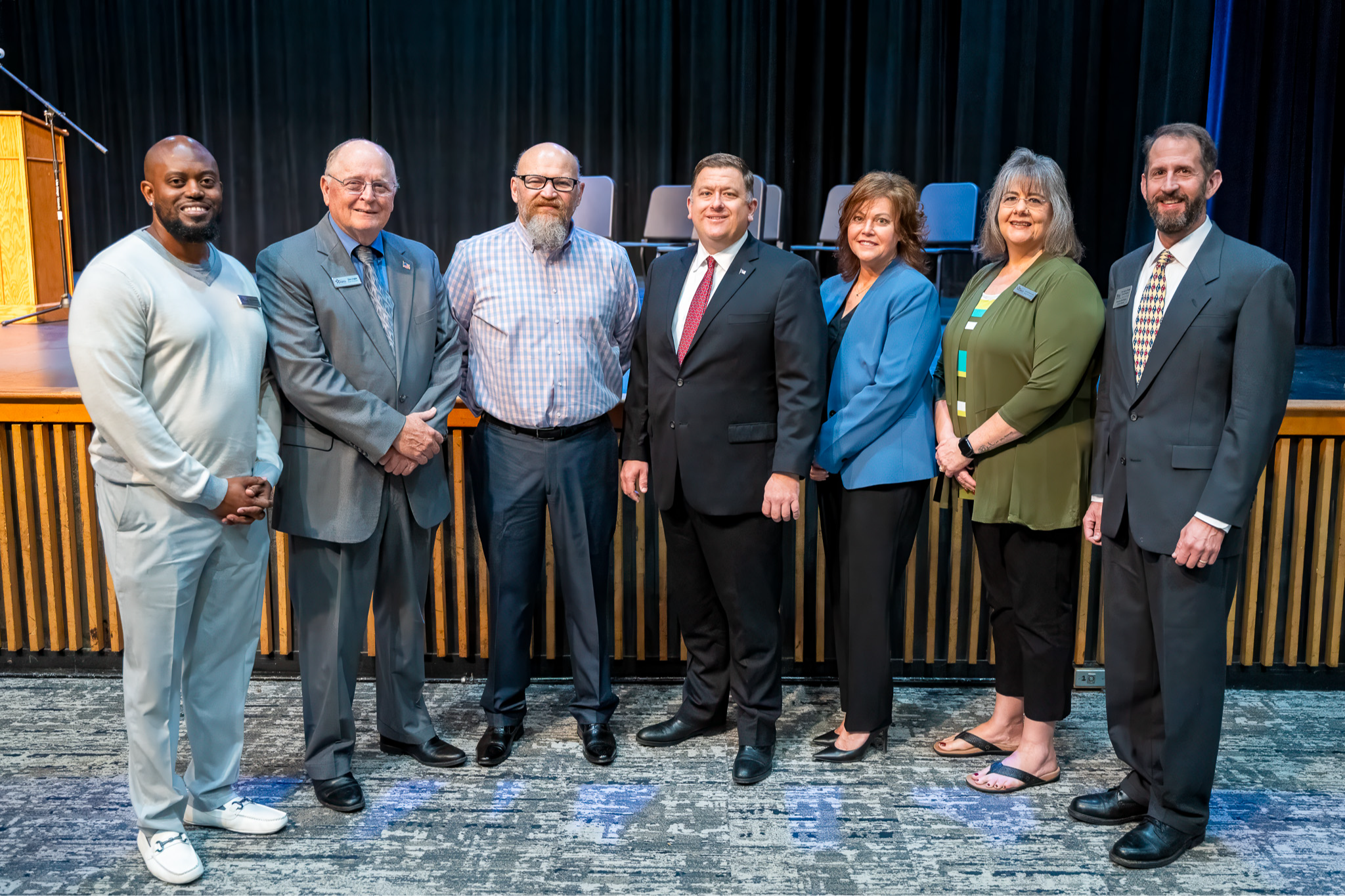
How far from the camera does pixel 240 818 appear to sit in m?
2.24

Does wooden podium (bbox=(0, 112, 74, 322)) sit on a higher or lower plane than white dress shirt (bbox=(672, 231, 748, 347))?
higher

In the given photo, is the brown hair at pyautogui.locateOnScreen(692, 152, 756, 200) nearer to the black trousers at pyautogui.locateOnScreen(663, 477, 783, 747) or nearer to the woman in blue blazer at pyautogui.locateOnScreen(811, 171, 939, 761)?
the woman in blue blazer at pyautogui.locateOnScreen(811, 171, 939, 761)

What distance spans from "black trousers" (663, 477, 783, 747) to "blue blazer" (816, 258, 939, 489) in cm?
27

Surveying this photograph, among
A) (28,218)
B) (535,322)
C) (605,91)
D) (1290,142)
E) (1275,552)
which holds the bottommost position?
(1275,552)

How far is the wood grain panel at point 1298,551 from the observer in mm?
2975

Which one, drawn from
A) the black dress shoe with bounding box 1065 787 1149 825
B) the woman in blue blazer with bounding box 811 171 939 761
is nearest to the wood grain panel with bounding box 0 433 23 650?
the woman in blue blazer with bounding box 811 171 939 761

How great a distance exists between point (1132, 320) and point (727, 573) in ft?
3.59

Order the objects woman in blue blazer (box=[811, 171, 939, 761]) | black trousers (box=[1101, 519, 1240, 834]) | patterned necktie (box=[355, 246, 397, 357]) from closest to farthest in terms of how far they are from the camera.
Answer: black trousers (box=[1101, 519, 1240, 834])
patterned necktie (box=[355, 246, 397, 357])
woman in blue blazer (box=[811, 171, 939, 761])

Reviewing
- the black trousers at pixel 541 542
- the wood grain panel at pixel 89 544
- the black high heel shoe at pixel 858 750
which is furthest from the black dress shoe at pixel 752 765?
the wood grain panel at pixel 89 544

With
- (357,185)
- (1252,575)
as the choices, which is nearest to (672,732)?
(357,185)

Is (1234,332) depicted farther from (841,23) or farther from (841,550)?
(841,23)

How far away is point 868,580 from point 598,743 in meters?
0.80

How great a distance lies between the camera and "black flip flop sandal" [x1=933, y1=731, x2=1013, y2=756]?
8.67ft

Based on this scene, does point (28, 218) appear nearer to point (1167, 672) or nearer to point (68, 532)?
point (68, 532)
